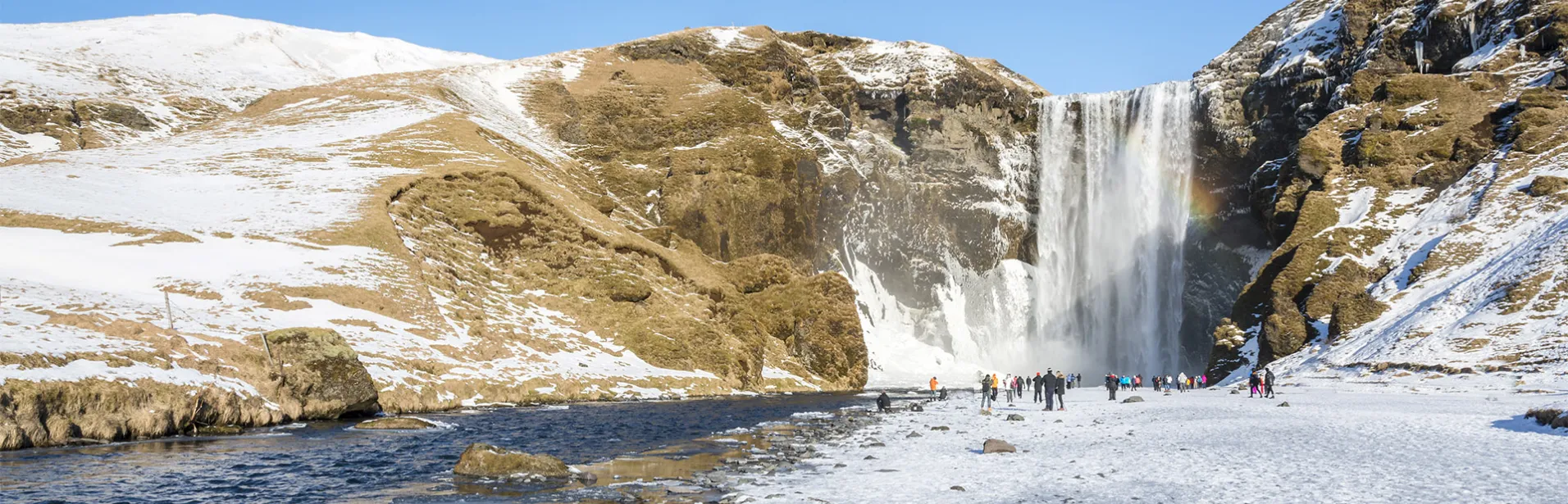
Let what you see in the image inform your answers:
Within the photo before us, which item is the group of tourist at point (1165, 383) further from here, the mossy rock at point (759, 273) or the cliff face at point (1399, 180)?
the mossy rock at point (759, 273)

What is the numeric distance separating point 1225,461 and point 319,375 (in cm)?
2987

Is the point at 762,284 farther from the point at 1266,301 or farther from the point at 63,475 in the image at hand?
the point at 63,475

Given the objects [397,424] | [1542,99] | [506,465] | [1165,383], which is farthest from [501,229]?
[1542,99]

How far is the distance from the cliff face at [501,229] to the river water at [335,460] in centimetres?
353

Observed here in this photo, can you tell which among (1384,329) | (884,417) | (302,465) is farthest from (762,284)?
(302,465)

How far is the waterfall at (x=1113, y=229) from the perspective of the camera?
316ft

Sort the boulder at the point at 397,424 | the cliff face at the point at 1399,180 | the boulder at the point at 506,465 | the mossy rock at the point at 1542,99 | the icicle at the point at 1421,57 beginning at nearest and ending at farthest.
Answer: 1. the boulder at the point at 506,465
2. the boulder at the point at 397,424
3. the cliff face at the point at 1399,180
4. the mossy rock at the point at 1542,99
5. the icicle at the point at 1421,57

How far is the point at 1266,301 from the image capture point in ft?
225

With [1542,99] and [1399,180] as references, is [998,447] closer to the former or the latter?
[1399,180]

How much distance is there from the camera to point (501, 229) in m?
62.4

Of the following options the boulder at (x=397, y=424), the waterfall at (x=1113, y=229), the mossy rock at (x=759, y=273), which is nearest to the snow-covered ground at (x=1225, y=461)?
the boulder at (x=397, y=424)

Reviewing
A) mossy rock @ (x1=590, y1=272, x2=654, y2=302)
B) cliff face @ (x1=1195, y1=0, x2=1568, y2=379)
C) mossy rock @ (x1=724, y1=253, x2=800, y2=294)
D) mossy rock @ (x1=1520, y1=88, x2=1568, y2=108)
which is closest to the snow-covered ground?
cliff face @ (x1=1195, y1=0, x2=1568, y2=379)

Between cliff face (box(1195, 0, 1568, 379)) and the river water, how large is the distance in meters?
39.2

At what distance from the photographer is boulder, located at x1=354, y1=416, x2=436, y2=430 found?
104ft
